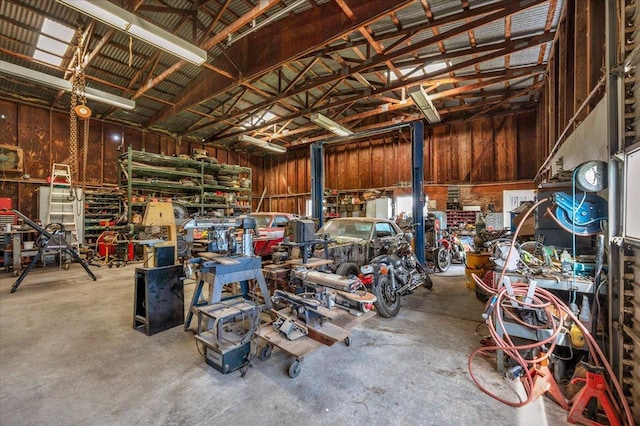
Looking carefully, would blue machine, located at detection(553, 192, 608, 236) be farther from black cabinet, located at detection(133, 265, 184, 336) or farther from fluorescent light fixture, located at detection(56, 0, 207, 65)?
fluorescent light fixture, located at detection(56, 0, 207, 65)

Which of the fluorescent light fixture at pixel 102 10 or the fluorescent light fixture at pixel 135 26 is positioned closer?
the fluorescent light fixture at pixel 102 10

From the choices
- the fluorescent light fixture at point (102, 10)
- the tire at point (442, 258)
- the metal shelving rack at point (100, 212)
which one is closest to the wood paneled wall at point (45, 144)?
the metal shelving rack at point (100, 212)

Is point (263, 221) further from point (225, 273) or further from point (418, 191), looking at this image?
point (225, 273)

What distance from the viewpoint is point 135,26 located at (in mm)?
4047

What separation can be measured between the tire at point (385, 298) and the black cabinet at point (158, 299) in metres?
2.54

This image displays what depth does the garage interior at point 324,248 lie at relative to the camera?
2.05 meters

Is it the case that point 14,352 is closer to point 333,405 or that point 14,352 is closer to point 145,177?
point 333,405

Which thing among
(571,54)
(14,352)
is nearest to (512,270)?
(571,54)

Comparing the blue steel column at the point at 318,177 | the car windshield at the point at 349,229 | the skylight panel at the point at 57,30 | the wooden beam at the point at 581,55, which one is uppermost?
the skylight panel at the point at 57,30

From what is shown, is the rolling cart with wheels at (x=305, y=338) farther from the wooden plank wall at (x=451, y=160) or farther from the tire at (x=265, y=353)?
the wooden plank wall at (x=451, y=160)

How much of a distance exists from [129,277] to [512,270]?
7132mm

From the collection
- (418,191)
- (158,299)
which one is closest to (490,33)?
(418,191)

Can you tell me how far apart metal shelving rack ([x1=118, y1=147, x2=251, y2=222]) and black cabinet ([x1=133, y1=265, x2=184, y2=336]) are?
5971 mm

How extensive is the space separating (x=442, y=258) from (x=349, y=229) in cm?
337
